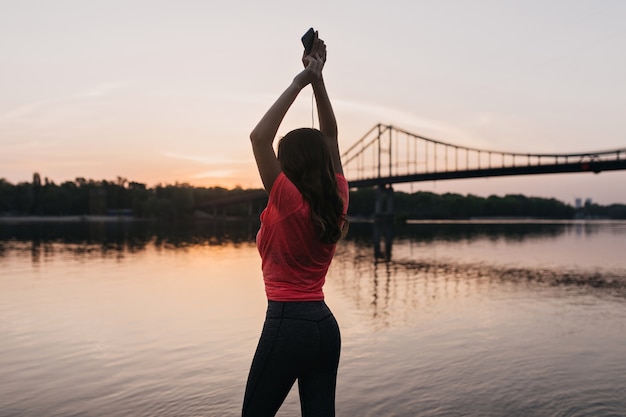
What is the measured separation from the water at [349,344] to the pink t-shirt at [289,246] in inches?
A: 141

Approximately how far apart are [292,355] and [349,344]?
21.2 ft

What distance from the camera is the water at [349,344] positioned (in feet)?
19.0

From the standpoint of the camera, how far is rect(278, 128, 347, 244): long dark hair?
2256 mm

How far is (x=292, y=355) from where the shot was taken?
7.57ft

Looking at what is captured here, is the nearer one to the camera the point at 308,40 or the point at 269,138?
the point at 269,138

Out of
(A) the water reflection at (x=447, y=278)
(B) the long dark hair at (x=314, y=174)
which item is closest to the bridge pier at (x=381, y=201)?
(A) the water reflection at (x=447, y=278)

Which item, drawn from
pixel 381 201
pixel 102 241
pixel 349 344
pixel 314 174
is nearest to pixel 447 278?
pixel 349 344

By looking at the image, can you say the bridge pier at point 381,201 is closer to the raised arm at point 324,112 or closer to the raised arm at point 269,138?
the raised arm at point 324,112

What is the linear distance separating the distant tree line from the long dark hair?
12758 centimetres

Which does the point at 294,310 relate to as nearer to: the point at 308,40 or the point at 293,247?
the point at 293,247

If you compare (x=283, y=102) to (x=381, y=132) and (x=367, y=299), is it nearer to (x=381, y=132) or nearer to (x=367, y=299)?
(x=367, y=299)

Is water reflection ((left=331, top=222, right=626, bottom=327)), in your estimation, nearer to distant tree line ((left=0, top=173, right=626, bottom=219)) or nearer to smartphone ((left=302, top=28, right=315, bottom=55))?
smartphone ((left=302, top=28, right=315, bottom=55))

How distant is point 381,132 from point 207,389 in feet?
353

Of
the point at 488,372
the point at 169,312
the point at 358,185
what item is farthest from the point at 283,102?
the point at 358,185
